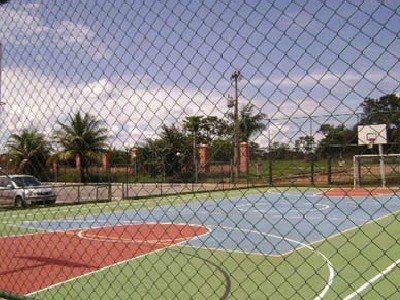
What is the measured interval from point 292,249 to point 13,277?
4.75 meters

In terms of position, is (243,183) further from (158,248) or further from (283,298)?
(283,298)

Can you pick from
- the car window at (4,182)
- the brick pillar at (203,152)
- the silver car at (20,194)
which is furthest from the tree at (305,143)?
the car window at (4,182)

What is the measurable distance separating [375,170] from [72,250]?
14623mm

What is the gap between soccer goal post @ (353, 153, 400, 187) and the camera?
17.0 metres

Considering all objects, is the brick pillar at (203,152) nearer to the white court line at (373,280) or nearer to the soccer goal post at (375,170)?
the white court line at (373,280)

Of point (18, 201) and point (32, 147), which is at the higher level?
point (32, 147)

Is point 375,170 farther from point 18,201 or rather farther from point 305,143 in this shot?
point 305,143

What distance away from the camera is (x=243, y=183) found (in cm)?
1947

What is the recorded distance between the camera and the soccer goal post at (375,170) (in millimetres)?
17031

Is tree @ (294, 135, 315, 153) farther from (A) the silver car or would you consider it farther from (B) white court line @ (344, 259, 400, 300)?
(A) the silver car

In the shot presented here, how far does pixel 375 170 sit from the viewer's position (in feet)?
67.6

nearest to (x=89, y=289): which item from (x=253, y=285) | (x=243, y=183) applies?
(x=253, y=285)

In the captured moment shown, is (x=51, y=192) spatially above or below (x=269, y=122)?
below

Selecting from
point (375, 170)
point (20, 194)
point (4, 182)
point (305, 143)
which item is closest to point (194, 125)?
point (305, 143)
